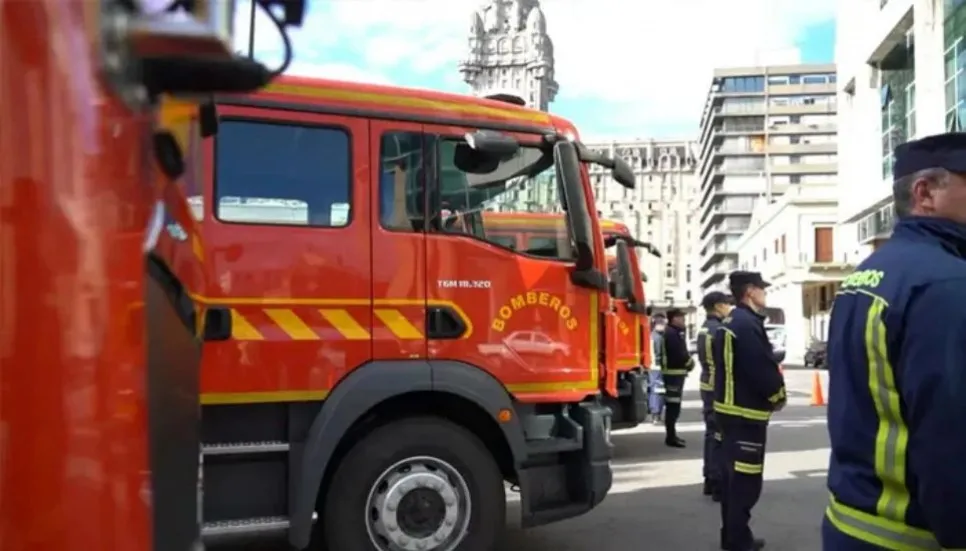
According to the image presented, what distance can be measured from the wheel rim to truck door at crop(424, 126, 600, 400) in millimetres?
643

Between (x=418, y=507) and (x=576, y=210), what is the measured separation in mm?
2033

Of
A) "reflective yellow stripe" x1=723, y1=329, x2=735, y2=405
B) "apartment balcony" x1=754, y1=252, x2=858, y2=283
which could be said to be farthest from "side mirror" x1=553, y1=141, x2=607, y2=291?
"apartment balcony" x1=754, y1=252, x2=858, y2=283

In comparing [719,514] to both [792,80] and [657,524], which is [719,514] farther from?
[792,80]

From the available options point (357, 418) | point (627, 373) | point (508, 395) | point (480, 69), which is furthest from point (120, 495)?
point (480, 69)

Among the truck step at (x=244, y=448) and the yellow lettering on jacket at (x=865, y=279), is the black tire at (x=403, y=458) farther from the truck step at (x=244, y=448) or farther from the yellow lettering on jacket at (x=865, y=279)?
the yellow lettering on jacket at (x=865, y=279)

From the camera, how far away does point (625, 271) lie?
11.2 m

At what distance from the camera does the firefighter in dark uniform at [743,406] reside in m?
5.83

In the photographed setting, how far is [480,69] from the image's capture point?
7238 cm

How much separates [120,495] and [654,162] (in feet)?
535

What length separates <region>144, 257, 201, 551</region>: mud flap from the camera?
6.59 feet

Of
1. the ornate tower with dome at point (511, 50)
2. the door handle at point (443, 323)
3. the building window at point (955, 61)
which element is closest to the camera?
the door handle at point (443, 323)

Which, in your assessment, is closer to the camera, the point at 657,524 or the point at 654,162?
the point at 657,524

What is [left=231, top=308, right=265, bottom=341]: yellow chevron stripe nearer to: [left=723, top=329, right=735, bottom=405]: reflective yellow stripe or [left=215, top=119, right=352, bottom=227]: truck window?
[left=215, top=119, right=352, bottom=227]: truck window

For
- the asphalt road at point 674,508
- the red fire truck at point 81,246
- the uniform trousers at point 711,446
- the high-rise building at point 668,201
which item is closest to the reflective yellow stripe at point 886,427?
the red fire truck at point 81,246
